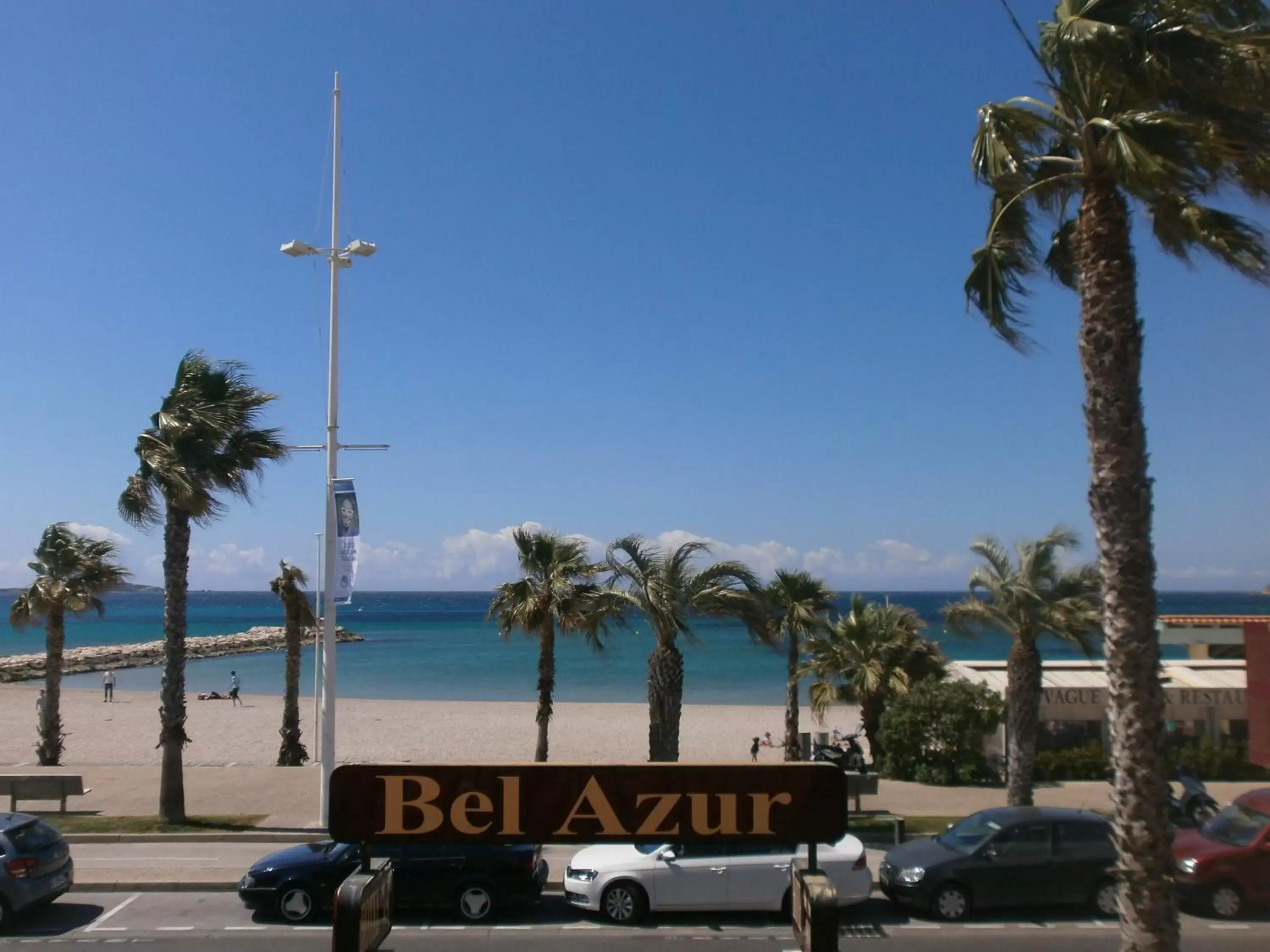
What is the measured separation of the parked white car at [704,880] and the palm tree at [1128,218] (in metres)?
5.79

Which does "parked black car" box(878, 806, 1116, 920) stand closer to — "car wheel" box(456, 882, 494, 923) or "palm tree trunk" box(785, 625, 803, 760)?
"car wheel" box(456, 882, 494, 923)

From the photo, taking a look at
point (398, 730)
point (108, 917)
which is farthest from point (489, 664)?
point (108, 917)

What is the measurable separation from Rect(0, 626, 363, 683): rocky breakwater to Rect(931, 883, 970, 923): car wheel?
222 feet

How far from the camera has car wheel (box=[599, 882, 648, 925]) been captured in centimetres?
1345

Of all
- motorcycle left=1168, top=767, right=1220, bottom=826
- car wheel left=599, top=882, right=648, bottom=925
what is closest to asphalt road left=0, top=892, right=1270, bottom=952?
car wheel left=599, top=882, right=648, bottom=925

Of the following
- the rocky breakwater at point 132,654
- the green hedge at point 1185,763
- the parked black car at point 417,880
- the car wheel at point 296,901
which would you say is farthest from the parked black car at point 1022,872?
the rocky breakwater at point 132,654

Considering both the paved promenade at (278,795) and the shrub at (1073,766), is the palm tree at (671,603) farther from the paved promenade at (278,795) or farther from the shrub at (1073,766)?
the shrub at (1073,766)

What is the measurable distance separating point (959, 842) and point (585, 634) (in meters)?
10.1

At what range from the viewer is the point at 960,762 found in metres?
24.3

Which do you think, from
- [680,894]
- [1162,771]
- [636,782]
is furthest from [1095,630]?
[636,782]

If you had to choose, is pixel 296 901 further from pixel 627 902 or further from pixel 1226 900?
pixel 1226 900

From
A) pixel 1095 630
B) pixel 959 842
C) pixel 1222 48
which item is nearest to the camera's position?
pixel 1222 48

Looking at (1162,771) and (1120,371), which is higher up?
(1120,371)

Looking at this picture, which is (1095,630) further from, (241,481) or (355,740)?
(355,740)
